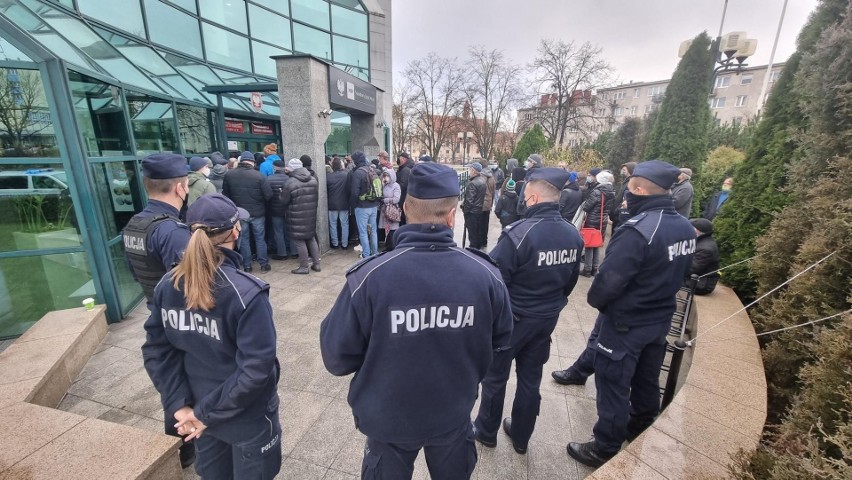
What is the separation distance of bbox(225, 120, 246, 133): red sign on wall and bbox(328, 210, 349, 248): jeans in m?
5.65

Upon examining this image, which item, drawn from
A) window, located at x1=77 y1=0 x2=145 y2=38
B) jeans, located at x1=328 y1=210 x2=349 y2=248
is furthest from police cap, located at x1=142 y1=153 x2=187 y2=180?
window, located at x1=77 y1=0 x2=145 y2=38

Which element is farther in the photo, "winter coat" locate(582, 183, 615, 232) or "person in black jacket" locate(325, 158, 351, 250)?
"person in black jacket" locate(325, 158, 351, 250)

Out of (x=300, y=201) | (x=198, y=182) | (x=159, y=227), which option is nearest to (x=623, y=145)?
(x=300, y=201)

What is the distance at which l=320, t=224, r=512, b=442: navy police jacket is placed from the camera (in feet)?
4.84

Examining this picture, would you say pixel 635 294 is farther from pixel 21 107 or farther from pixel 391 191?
pixel 21 107

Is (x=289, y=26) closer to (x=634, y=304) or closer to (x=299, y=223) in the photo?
(x=299, y=223)

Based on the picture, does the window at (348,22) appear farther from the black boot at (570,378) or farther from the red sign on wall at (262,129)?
the black boot at (570,378)

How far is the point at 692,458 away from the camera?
2113 mm

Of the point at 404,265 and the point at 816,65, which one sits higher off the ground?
the point at 816,65

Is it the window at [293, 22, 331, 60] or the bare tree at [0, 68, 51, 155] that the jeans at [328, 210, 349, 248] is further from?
the window at [293, 22, 331, 60]

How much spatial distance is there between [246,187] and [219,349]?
5.06 m

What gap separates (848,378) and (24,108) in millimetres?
7148

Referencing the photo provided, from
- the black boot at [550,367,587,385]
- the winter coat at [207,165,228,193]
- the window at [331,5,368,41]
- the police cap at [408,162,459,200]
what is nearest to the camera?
the police cap at [408,162,459,200]

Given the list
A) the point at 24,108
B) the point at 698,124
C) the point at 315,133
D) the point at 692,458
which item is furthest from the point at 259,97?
the point at 698,124
